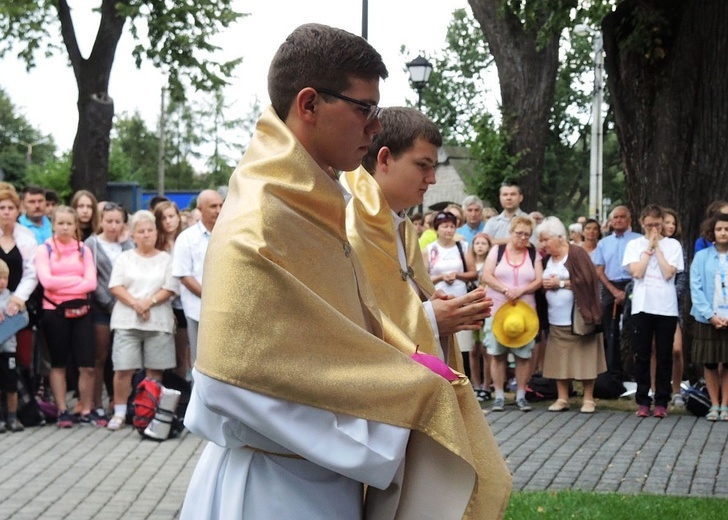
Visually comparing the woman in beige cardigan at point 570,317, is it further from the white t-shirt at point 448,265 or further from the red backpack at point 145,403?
the red backpack at point 145,403

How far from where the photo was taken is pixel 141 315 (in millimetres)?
10914

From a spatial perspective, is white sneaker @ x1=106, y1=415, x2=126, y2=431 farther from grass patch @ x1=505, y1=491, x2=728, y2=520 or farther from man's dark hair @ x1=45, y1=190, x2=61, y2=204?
grass patch @ x1=505, y1=491, x2=728, y2=520

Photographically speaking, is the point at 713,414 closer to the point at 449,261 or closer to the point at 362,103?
the point at 449,261

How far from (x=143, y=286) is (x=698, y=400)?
560 centimetres

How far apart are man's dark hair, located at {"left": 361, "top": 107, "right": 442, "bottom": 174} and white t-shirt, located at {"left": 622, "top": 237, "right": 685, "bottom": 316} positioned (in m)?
7.84

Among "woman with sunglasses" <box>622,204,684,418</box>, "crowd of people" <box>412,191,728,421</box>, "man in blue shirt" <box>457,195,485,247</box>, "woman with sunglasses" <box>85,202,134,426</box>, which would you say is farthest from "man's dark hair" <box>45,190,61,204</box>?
"woman with sunglasses" <box>622,204,684,418</box>

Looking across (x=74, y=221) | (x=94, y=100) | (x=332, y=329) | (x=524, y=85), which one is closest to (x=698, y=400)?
(x=74, y=221)

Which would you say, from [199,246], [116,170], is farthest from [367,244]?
[116,170]

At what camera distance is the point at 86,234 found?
12133 mm

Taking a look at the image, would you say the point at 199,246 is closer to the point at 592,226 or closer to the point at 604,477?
the point at 604,477

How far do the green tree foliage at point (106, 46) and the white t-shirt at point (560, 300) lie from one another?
13748mm

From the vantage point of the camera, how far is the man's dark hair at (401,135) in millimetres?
4121

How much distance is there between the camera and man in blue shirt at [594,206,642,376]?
13.6 metres

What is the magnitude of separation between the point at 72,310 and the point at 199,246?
1.40m
